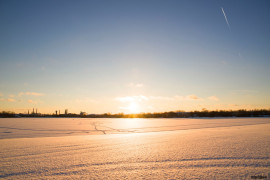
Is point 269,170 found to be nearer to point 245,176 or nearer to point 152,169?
point 245,176

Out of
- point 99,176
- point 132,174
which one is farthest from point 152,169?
point 99,176

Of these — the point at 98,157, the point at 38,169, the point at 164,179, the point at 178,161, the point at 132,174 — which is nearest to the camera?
the point at 164,179

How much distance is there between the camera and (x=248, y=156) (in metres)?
1.42

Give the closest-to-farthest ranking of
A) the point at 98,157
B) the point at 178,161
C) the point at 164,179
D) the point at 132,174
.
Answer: the point at 164,179 < the point at 132,174 < the point at 178,161 < the point at 98,157

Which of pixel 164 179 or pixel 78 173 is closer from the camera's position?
pixel 164 179

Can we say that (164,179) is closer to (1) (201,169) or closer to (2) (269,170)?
(1) (201,169)

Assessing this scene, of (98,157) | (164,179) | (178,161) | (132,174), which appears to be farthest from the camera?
(98,157)

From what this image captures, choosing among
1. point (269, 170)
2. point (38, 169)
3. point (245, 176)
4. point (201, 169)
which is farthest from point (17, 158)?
point (269, 170)

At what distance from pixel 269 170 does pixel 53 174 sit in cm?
163

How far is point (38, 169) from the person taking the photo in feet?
4.14

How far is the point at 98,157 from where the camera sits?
1563mm

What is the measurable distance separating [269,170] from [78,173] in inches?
56.8

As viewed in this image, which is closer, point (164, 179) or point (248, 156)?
point (164, 179)

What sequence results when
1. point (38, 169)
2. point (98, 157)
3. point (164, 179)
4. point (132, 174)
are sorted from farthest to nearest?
point (98, 157), point (38, 169), point (132, 174), point (164, 179)
